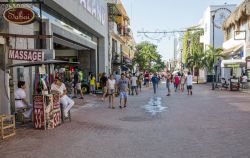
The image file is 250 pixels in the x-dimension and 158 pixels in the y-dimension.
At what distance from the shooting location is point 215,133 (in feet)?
31.0

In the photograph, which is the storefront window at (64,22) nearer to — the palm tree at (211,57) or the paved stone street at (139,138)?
Result: the paved stone street at (139,138)

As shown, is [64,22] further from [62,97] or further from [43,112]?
[43,112]

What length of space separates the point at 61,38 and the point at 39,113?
11.0m

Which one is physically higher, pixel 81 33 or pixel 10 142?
pixel 81 33

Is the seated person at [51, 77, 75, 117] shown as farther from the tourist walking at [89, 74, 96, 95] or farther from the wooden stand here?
the tourist walking at [89, 74, 96, 95]

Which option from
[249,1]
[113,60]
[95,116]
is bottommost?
[95,116]

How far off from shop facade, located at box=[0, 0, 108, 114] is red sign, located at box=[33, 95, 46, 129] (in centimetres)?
180

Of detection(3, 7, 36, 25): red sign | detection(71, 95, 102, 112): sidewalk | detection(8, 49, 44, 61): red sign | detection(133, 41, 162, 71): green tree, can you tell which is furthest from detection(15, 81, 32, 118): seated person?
detection(133, 41, 162, 71): green tree

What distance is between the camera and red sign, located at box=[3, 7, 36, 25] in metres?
10.8

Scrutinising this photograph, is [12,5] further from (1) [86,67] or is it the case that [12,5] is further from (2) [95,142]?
(1) [86,67]

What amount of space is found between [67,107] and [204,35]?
5184 cm

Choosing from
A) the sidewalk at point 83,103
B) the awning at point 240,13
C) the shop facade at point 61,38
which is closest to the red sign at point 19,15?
the shop facade at point 61,38

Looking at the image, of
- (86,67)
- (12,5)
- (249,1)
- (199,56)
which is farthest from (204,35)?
(12,5)

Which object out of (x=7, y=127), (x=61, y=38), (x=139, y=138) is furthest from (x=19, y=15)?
(x=61, y=38)
